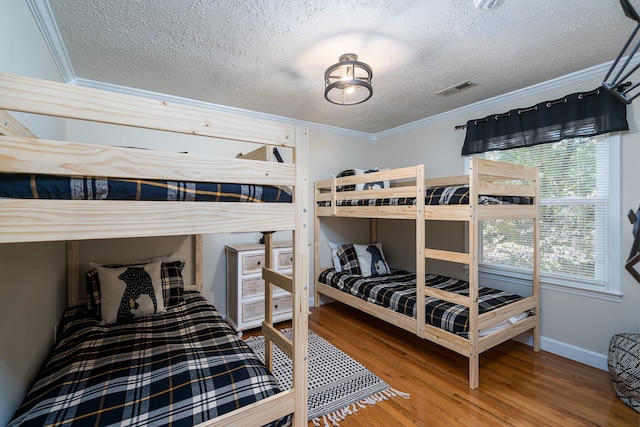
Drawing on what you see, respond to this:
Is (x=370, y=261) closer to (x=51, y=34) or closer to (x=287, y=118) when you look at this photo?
(x=287, y=118)

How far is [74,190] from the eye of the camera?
81 centimetres

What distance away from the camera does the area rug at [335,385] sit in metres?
1.75

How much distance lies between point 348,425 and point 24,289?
6.03 ft

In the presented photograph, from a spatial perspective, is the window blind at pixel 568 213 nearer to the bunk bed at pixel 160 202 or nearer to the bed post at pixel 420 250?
the bed post at pixel 420 250

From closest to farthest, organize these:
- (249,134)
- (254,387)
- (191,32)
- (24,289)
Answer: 1. (249,134)
2. (254,387)
3. (24,289)
4. (191,32)

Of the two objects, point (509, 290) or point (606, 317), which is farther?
point (509, 290)

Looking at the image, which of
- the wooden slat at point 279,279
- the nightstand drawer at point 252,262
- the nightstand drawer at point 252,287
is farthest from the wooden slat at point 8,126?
the nightstand drawer at point 252,287

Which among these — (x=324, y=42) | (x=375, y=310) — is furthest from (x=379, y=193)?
(x=324, y=42)

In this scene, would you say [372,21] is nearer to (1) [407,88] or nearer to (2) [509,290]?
(1) [407,88]

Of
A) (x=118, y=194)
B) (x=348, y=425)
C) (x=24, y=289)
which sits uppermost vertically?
(x=118, y=194)

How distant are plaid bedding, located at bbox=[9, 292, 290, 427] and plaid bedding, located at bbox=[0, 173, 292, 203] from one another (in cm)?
78

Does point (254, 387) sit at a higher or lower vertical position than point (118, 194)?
lower

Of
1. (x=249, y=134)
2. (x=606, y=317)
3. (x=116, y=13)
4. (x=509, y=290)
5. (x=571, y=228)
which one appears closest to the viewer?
(x=249, y=134)

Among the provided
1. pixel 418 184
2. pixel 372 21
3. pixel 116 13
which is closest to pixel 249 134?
pixel 372 21
